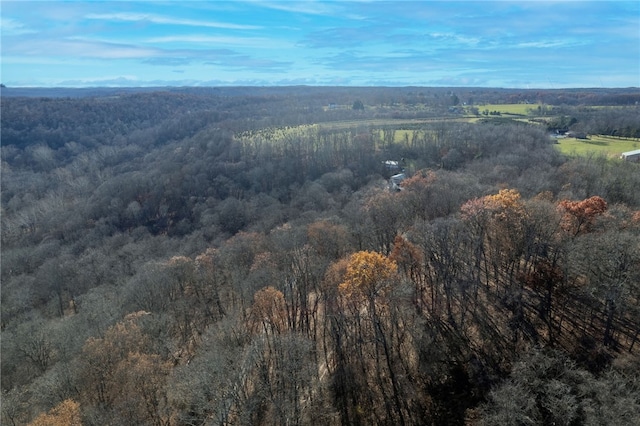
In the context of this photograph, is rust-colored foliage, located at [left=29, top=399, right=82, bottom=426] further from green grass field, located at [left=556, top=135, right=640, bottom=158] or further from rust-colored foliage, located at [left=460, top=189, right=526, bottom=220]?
green grass field, located at [left=556, top=135, right=640, bottom=158]

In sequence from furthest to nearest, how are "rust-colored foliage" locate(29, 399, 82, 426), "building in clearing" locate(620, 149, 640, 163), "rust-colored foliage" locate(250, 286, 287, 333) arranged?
"building in clearing" locate(620, 149, 640, 163), "rust-colored foliage" locate(250, 286, 287, 333), "rust-colored foliage" locate(29, 399, 82, 426)

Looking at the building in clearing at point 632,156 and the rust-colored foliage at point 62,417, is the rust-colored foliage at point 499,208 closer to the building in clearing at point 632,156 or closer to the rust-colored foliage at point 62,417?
the rust-colored foliage at point 62,417

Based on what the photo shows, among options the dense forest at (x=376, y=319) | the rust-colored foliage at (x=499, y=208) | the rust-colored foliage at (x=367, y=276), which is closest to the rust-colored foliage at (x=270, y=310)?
the dense forest at (x=376, y=319)

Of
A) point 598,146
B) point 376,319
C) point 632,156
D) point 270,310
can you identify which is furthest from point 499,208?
point 598,146

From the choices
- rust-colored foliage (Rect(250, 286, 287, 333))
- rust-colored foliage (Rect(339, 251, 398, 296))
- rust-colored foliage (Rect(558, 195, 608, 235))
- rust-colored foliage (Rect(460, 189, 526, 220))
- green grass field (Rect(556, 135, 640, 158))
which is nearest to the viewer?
rust-colored foliage (Rect(339, 251, 398, 296))

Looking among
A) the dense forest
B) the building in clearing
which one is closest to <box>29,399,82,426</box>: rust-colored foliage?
the dense forest

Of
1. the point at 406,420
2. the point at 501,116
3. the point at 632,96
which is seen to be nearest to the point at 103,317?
the point at 406,420

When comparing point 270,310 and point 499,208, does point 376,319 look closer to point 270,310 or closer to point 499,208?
point 270,310
